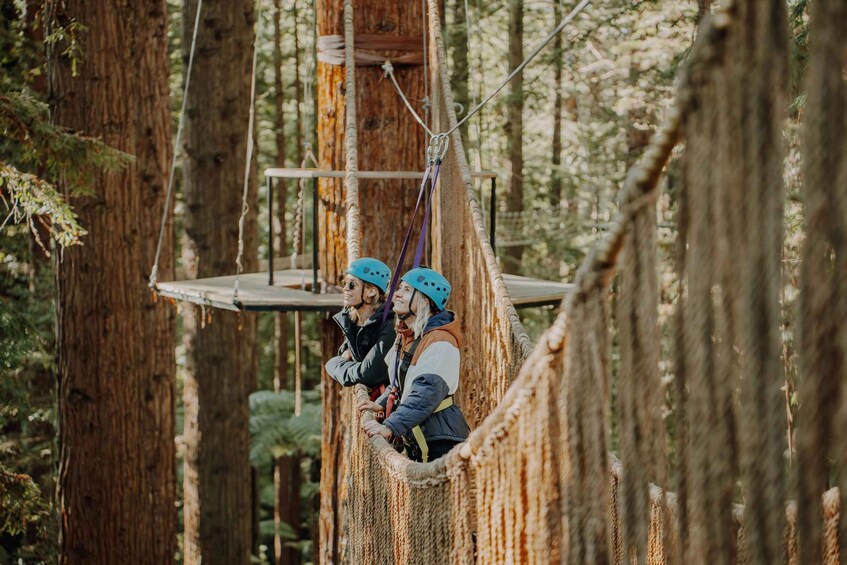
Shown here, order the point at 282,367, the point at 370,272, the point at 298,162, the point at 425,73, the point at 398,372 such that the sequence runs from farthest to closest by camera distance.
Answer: the point at 298,162 → the point at 282,367 → the point at 425,73 → the point at 370,272 → the point at 398,372

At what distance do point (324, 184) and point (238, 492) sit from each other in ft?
10.4

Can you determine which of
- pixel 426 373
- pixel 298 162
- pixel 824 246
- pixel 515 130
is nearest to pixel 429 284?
pixel 426 373

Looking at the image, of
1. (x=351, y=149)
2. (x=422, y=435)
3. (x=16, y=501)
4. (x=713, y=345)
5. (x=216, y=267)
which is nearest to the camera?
(x=713, y=345)

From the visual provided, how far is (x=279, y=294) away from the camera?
417cm

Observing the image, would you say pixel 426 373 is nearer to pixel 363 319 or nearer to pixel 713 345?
pixel 363 319

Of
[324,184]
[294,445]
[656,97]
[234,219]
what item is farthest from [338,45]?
[294,445]

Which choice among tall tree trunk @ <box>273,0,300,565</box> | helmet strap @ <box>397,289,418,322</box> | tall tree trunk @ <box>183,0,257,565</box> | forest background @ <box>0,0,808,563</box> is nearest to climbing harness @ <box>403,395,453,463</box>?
helmet strap @ <box>397,289,418,322</box>

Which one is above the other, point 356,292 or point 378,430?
point 356,292

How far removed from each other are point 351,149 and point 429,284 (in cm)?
130

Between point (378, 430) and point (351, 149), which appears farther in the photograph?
point (351, 149)

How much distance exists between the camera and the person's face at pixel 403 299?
3.02 metres

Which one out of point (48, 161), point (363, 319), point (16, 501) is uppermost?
point (48, 161)

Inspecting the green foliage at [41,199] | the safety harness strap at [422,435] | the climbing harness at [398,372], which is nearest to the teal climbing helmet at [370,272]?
the climbing harness at [398,372]

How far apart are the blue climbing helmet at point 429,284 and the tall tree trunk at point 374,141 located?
1.51m
